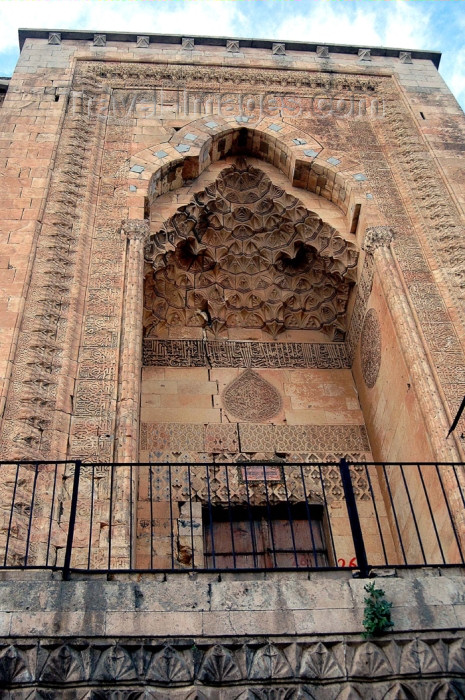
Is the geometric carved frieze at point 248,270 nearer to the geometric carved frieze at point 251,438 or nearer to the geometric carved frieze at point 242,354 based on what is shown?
the geometric carved frieze at point 242,354

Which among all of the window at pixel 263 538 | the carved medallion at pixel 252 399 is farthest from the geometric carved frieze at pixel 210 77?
the window at pixel 263 538

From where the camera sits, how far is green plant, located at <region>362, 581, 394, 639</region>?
13.5 feet

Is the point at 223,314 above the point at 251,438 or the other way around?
above

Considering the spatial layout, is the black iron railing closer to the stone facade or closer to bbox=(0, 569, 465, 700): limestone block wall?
the stone facade

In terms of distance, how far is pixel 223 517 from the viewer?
305 inches

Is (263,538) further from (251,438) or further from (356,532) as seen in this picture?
(356,532)

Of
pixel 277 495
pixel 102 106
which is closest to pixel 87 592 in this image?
pixel 277 495

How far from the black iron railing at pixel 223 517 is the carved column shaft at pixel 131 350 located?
0.25 m

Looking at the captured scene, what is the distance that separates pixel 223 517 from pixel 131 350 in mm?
2225

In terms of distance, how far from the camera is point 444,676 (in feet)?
13.2

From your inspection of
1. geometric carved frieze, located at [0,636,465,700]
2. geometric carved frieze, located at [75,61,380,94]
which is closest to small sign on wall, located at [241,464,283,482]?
geometric carved frieze, located at [0,636,465,700]

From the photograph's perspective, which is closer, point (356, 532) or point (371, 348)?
point (356, 532)

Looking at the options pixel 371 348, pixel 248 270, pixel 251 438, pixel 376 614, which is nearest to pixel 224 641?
pixel 376 614

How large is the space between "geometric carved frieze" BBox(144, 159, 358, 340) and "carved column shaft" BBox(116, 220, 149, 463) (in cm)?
126
